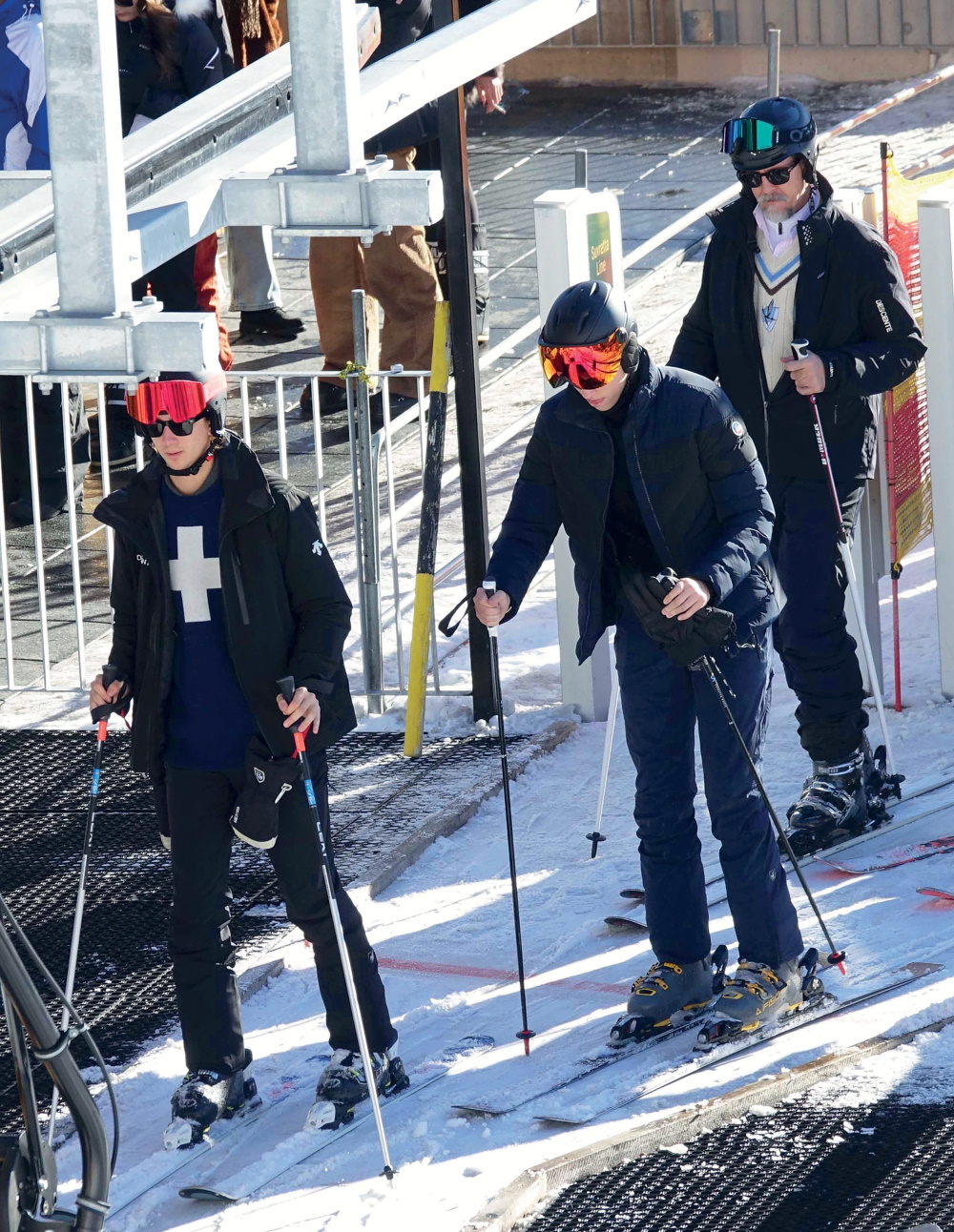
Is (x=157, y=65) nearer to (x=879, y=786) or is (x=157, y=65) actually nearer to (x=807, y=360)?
(x=807, y=360)

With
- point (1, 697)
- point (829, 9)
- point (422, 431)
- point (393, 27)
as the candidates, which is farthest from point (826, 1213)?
point (829, 9)

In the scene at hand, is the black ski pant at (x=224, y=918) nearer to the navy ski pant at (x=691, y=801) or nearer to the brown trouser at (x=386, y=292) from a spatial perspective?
the navy ski pant at (x=691, y=801)

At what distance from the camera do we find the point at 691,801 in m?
5.61

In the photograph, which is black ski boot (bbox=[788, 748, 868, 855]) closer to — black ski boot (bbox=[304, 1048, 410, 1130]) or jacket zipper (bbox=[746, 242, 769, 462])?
jacket zipper (bbox=[746, 242, 769, 462])

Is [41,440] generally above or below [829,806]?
above

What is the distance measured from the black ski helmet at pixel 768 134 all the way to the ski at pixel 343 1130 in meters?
2.77

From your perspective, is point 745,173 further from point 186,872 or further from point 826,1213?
point 826,1213

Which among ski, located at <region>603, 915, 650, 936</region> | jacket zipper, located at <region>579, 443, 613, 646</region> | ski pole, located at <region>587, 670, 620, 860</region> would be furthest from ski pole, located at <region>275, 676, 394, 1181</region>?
ski pole, located at <region>587, 670, 620, 860</region>

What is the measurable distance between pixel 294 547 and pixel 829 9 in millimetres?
11523

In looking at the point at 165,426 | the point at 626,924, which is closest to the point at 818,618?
the point at 626,924

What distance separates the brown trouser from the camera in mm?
10281

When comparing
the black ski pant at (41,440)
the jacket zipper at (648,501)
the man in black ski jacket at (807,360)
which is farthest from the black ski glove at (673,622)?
the black ski pant at (41,440)

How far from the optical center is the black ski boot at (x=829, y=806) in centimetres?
668

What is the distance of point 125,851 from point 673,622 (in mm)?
2724
